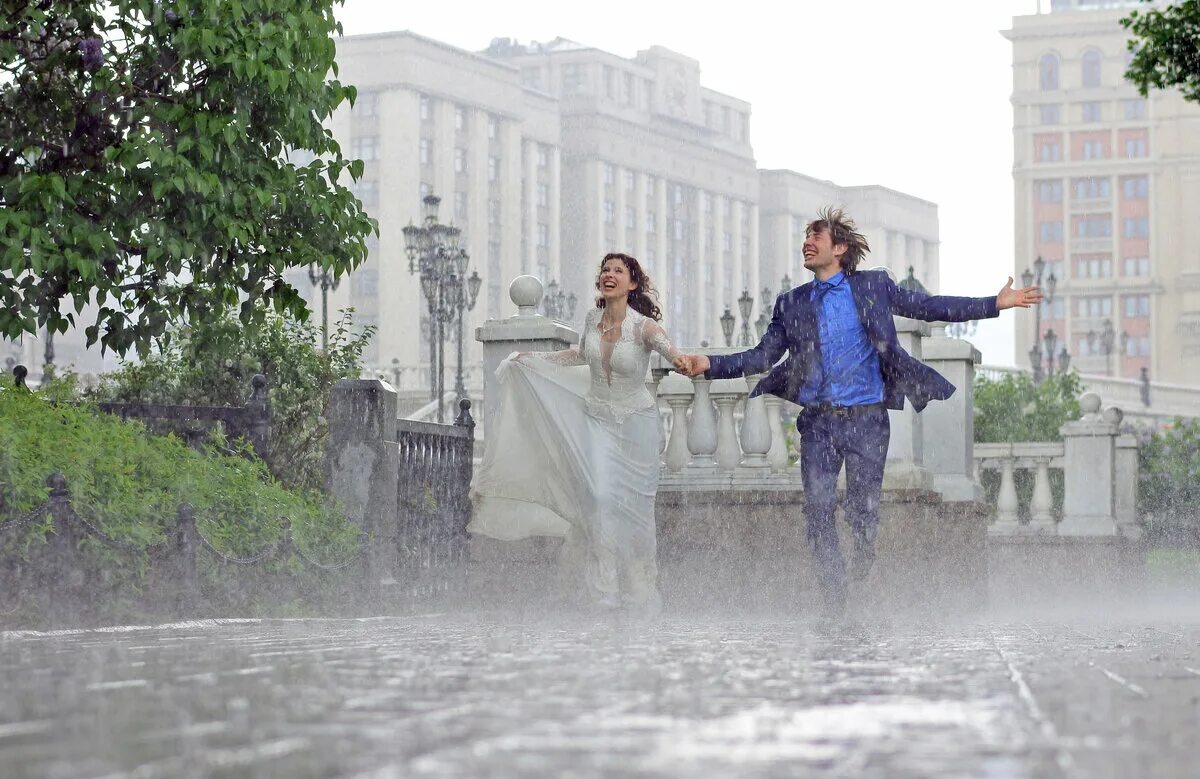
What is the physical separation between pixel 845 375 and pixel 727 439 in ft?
9.06

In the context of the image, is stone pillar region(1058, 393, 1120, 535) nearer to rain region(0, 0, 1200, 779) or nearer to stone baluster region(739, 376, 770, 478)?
rain region(0, 0, 1200, 779)

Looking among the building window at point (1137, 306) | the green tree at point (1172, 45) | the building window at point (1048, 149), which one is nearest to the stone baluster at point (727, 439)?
the green tree at point (1172, 45)

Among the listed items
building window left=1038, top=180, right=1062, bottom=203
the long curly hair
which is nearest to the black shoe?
the long curly hair

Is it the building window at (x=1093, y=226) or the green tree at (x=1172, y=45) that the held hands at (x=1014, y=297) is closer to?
the green tree at (x=1172, y=45)

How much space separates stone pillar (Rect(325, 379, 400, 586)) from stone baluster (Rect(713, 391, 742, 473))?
2065 millimetres

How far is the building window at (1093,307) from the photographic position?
118312 millimetres

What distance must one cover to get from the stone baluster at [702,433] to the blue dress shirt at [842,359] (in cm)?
257

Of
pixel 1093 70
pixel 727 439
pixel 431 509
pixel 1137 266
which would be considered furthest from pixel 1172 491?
pixel 1093 70

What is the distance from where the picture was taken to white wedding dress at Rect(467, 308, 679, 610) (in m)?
9.80

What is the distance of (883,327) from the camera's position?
29.6 ft

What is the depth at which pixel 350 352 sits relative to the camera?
59.0ft

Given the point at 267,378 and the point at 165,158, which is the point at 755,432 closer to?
the point at 165,158

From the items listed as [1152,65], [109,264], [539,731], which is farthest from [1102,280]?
[539,731]

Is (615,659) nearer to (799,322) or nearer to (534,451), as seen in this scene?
(799,322)
